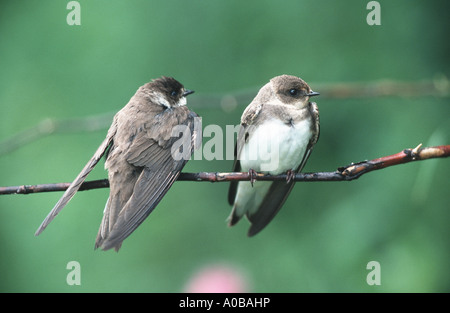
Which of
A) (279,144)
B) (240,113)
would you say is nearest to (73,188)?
(279,144)

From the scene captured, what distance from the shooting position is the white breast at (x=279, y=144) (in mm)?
2662

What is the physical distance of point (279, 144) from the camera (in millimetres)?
2672

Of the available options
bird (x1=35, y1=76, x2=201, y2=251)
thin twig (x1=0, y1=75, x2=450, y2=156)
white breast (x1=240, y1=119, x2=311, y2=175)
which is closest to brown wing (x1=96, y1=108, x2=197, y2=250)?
bird (x1=35, y1=76, x2=201, y2=251)

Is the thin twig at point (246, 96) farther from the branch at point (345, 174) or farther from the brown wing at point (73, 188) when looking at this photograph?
the branch at point (345, 174)

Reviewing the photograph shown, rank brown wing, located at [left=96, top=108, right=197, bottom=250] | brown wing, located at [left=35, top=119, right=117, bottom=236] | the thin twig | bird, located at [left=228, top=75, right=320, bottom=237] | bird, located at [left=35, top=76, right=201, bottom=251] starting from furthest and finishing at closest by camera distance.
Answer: bird, located at [left=228, top=75, right=320, bottom=237]
the thin twig
bird, located at [left=35, top=76, right=201, bottom=251]
brown wing, located at [left=96, top=108, right=197, bottom=250]
brown wing, located at [left=35, top=119, right=117, bottom=236]

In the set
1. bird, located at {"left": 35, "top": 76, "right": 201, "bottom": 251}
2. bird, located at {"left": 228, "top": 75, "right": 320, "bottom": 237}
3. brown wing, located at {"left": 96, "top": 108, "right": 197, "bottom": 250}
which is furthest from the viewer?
bird, located at {"left": 228, "top": 75, "right": 320, "bottom": 237}

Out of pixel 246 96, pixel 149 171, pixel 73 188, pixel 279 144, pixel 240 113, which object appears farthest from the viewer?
pixel 240 113

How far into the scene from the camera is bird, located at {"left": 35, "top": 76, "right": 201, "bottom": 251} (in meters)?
1.66

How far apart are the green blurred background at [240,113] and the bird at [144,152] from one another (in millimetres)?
1378

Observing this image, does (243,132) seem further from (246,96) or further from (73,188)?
(73,188)

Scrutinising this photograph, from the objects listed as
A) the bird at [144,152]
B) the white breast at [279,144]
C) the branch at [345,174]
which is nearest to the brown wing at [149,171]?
the bird at [144,152]

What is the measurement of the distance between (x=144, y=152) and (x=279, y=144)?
85 centimetres

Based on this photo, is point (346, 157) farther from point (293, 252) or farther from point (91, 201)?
point (91, 201)

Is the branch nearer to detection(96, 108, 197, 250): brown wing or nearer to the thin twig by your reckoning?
detection(96, 108, 197, 250): brown wing
